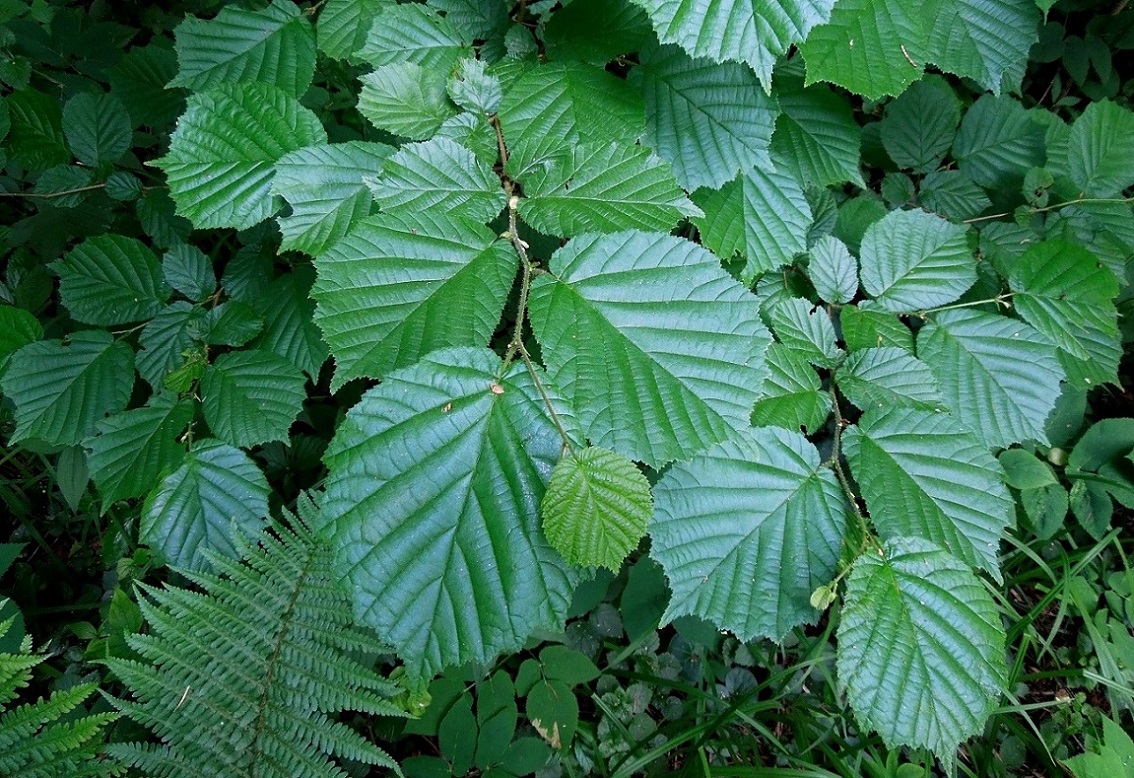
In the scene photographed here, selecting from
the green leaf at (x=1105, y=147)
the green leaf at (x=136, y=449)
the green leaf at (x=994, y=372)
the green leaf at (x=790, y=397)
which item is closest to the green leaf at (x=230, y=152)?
the green leaf at (x=136, y=449)

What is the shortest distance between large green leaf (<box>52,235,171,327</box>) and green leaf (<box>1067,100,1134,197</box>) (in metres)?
2.38

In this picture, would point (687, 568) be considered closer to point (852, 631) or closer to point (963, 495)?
point (852, 631)

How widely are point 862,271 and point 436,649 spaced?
3.78ft

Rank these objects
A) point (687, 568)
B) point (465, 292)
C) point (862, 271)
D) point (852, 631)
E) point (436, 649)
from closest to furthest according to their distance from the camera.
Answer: point (436, 649) → point (465, 292) → point (852, 631) → point (687, 568) → point (862, 271)

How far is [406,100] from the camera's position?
1.08 metres

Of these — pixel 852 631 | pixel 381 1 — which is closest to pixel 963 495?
pixel 852 631

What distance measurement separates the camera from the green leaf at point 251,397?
148cm

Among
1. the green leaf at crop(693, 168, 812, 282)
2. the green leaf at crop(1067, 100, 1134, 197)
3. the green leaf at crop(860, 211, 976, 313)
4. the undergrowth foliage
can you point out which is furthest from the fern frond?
the green leaf at crop(1067, 100, 1134, 197)

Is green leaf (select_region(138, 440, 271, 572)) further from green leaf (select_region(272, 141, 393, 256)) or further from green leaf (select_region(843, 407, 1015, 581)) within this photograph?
green leaf (select_region(843, 407, 1015, 581))

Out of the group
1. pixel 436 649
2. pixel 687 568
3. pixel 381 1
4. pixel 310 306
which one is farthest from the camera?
pixel 310 306

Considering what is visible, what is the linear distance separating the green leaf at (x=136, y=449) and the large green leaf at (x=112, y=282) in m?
0.30

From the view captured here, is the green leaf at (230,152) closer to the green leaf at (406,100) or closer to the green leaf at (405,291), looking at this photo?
the green leaf at (406,100)

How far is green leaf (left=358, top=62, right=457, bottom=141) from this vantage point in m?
1.05

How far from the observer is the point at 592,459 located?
0.81 m
